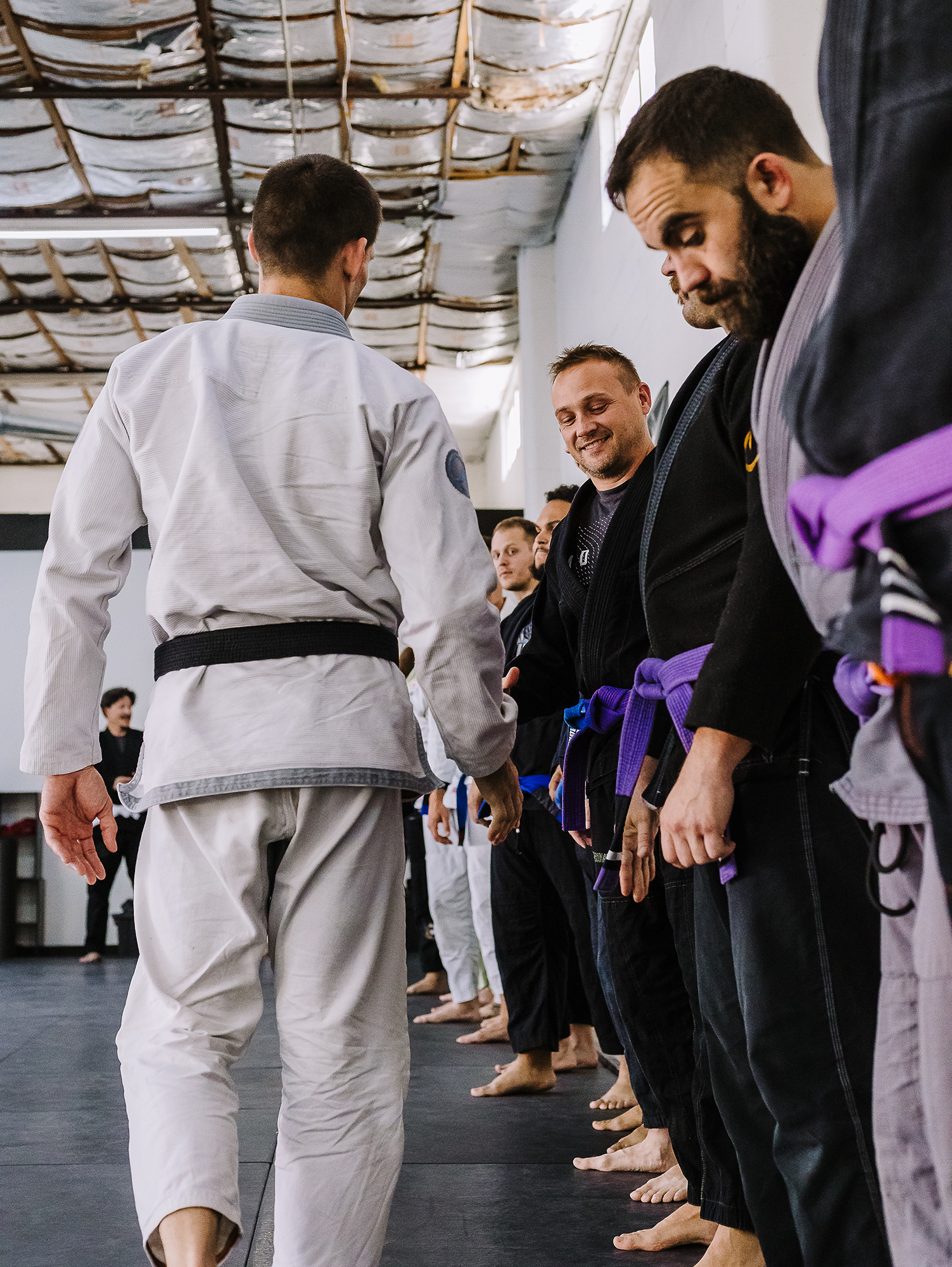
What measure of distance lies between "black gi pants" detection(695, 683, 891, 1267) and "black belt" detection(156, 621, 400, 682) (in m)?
0.55

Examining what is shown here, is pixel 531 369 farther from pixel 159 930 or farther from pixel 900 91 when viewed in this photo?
pixel 900 91

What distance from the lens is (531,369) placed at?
7.77 m

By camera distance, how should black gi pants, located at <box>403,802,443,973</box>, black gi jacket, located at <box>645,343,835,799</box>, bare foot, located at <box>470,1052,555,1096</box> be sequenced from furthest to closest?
black gi pants, located at <box>403,802,443,973</box> → bare foot, located at <box>470,1052,555,1096</box> → black gi jacket, located at <box>645,343,835,799</box>

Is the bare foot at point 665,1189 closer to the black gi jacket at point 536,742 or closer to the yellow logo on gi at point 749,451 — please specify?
the black gi jacket at point 536,742

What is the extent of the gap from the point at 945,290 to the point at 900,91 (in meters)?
0.12

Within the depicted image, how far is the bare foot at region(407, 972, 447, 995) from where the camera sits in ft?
18.5

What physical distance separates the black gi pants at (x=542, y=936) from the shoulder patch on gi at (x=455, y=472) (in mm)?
1649

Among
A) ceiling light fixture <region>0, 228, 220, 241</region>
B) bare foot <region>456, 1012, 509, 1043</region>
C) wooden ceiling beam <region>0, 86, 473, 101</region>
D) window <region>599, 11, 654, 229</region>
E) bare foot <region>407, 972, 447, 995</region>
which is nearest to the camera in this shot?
bare foot <region>456, 1012, 509, 1043</region>

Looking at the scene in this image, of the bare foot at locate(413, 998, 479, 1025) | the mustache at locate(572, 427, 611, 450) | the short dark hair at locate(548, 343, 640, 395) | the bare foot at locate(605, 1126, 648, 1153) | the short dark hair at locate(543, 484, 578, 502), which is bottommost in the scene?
the bare foot at locate(413, 998, 479, 1025)

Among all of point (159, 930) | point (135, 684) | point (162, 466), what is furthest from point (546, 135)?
point (159, 930)

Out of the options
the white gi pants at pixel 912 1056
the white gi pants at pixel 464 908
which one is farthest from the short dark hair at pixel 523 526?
the white gi pants at pixel 912 1056

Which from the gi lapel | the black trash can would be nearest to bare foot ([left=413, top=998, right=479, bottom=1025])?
the gi lapel

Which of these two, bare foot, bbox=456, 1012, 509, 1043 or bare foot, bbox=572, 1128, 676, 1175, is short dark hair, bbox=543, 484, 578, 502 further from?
bare foot, bbox=572, 1128, 676, 1175

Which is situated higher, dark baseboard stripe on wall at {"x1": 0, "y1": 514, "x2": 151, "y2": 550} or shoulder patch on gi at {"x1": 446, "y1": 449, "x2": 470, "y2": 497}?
dark baseboard stripe on wall at {"x1": 0, "y1": 514, "x2": 151, "y2": 550}
